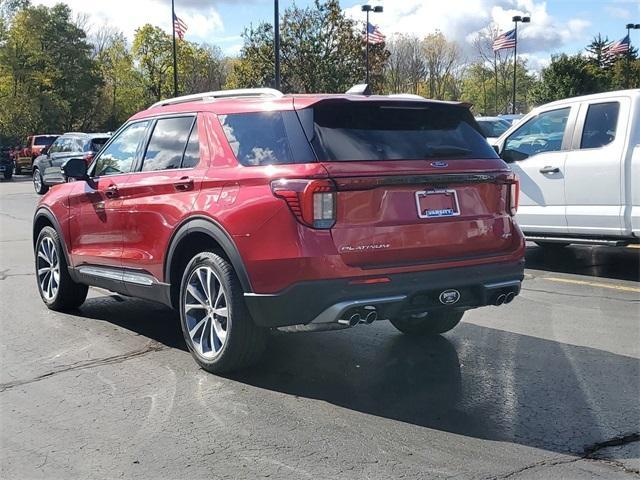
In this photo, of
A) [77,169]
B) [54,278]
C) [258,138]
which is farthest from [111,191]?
[258,138]

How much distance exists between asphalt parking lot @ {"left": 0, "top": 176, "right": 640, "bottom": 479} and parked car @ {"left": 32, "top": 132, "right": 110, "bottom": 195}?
601 inches

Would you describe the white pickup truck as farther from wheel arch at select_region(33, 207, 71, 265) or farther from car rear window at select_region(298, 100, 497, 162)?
wheel arch at select_region(33, 207, 71, 265)

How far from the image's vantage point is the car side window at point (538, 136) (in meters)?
8.29

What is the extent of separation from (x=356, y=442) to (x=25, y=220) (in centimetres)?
1323

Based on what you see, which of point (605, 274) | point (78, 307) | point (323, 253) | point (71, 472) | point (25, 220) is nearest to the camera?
point (71, 472)

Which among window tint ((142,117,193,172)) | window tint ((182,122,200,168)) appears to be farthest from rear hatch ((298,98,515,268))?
window tint ((142,117,193,172))

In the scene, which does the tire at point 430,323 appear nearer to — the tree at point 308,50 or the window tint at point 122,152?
the window tint at point 122,152

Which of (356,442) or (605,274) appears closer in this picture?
(356,442)

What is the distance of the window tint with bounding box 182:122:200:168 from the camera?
5.00 m

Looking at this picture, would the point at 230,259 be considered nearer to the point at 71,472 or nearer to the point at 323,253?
the point at 323,253

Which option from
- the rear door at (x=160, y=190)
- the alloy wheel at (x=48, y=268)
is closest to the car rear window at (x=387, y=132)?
the rear door at (x=160, y=190)

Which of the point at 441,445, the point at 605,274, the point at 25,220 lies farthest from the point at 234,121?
the point at 25,220

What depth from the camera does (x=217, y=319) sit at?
477cm

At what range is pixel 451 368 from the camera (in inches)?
194
